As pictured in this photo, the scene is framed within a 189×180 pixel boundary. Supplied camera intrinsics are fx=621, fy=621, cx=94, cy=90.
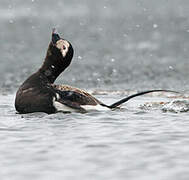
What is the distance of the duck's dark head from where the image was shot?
30.5 ft

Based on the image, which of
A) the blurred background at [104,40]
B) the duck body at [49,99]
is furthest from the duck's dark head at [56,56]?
the blurred background at [104,40]

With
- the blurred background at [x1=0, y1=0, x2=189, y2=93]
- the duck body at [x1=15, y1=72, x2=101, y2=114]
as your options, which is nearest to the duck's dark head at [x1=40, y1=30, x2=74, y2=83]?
the duck body at [x1=15, y1=72, x2=101, y2=114]

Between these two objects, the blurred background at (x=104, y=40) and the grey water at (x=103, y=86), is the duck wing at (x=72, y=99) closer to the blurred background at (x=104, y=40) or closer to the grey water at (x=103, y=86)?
the grey water at (x=103, y=86)

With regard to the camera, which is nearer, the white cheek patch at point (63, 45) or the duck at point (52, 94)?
the duck at point (52, 94)

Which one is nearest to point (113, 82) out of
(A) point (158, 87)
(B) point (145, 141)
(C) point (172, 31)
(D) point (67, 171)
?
(A) point (158, 87)

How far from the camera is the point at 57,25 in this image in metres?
23.3

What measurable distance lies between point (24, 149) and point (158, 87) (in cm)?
962

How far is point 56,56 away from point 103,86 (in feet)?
21.4

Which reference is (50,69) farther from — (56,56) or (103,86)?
(103,86)

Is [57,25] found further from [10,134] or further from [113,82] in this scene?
[10,134]

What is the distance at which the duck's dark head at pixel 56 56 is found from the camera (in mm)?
9281

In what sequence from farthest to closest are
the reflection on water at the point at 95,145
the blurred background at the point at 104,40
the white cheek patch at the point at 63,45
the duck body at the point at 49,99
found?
the blurred background at the point at 104,40 → the white cheek patch at the point at 63,45 → the duck body at the point at 49,99 → the reflection on water at the point at 95,145

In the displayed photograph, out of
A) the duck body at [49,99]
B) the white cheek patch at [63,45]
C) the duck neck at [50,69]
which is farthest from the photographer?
the duck neck at [50,69]

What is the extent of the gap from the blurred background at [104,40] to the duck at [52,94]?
532cm
